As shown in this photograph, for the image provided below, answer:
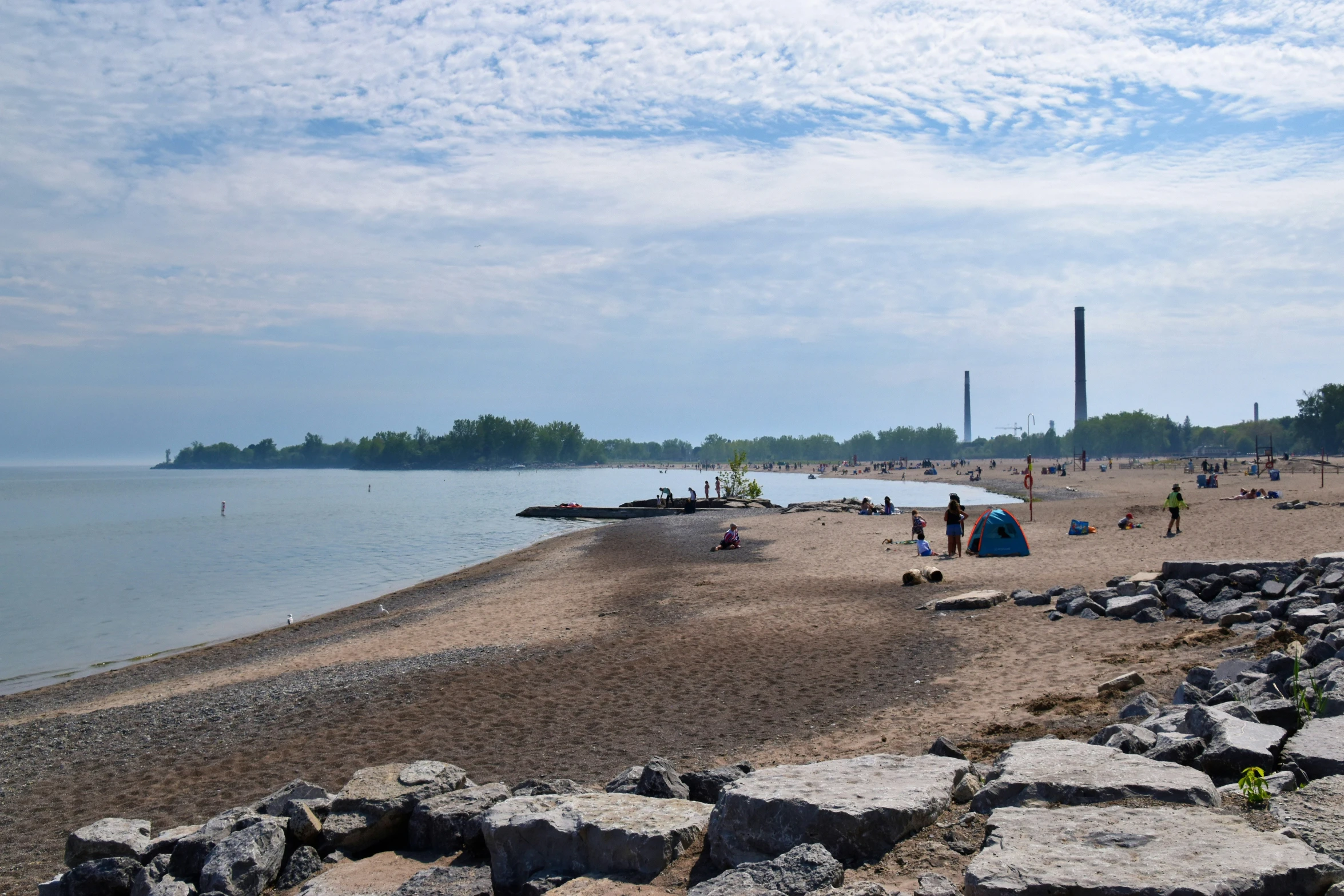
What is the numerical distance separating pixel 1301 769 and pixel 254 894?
5.89m

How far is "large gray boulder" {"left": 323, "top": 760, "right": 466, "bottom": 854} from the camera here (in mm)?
5738

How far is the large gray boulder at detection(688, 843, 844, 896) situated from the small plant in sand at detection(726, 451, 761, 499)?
5499 cm

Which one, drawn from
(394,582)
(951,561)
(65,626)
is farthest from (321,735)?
(394,582)

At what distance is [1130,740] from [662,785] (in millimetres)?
2955

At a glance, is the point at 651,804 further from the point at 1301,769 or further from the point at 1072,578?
the point at 1072,578

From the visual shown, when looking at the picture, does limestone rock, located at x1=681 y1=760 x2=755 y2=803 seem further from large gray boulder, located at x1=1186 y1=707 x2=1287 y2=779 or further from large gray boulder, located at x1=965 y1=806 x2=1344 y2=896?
large gray boulder, located at x1=1186 y1=707 x2=1287 y2=779

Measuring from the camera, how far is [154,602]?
27.5 m

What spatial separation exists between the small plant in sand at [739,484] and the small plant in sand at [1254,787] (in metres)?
54.5

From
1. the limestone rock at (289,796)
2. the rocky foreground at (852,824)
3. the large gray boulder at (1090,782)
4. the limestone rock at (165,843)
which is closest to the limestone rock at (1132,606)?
the rocky foreground at (852,824)

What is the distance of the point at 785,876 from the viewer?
4184mm

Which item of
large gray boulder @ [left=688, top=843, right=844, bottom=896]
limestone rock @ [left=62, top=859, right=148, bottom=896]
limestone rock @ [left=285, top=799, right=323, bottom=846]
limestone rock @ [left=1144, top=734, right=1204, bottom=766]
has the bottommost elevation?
limestone rock @ [left=62, top=859, right=148, bottom=896]

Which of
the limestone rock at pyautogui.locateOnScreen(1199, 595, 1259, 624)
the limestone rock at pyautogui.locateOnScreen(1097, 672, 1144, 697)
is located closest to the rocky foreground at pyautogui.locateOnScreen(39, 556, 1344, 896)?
the limestone rock at pyautogui.locateOnScreen(1097, 672, 1144, 697)

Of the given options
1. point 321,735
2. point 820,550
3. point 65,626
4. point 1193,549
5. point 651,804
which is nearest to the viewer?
point 651,804

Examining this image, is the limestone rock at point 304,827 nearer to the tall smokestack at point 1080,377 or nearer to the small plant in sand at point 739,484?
the small plant in sand at point 739,484
